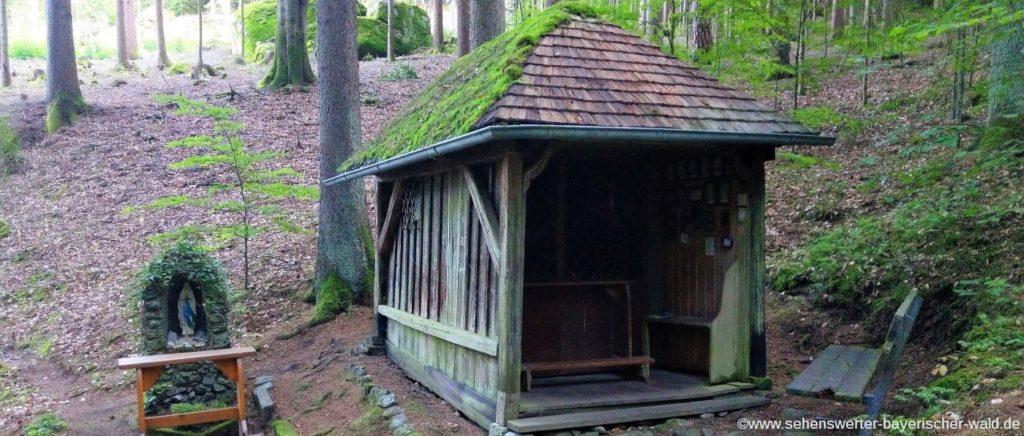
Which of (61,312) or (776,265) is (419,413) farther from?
(61,312)

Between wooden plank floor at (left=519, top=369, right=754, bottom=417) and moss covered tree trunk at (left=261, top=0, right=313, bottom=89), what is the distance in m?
15.1

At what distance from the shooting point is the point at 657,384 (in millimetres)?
6527

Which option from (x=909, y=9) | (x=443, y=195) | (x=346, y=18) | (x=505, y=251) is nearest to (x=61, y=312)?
(x=346, y=18)

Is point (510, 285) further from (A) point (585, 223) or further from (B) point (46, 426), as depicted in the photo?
(B) point (46, 426)

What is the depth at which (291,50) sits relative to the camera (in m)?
20.0

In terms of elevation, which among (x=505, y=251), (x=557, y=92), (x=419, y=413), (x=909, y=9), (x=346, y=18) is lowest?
(x=419, y=413)

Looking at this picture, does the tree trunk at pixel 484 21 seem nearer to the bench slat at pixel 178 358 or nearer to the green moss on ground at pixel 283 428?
the bench slat at pixel 178 358

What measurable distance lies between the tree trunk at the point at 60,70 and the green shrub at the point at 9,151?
3.27 ft

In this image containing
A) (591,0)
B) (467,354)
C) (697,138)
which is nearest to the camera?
(697,138)

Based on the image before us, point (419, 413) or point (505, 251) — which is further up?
point (505, 251)

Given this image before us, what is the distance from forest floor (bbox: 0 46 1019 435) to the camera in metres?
7.48

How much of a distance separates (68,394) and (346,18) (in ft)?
21.5

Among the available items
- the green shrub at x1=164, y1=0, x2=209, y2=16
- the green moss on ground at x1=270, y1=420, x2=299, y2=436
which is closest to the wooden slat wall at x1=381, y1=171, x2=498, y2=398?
the green moss on ground at x1=270, y1=420, x2=299, y2=436

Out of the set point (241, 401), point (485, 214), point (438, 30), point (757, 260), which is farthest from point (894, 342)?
point (438, 30)
